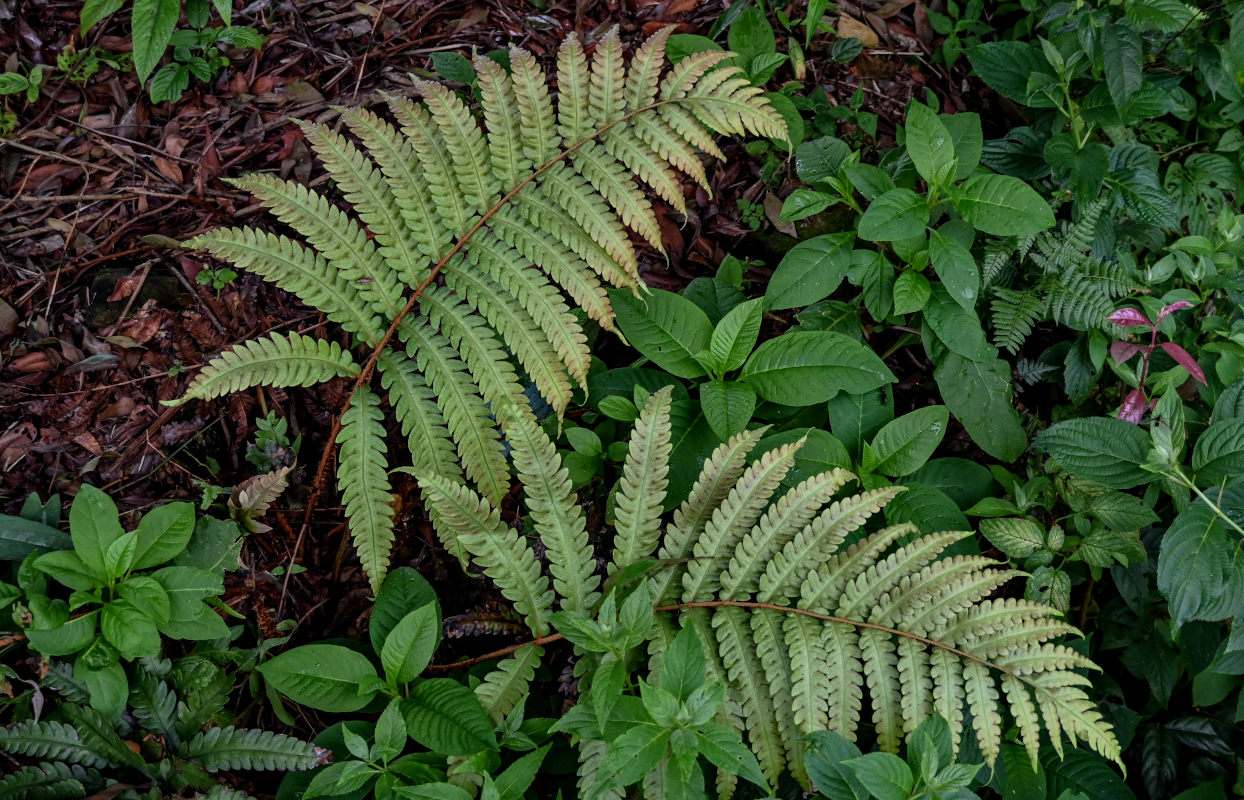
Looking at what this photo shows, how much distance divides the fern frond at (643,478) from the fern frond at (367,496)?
2.63 feet

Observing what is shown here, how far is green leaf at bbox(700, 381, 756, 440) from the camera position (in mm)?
3166

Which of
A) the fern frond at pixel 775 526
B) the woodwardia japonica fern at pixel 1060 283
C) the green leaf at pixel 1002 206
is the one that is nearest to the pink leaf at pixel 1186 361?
the woodwardia japonica fern at pixel 1060 283

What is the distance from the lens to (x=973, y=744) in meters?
2.94

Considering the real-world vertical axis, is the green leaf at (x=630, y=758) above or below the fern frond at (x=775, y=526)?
below

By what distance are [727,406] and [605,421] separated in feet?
1.77

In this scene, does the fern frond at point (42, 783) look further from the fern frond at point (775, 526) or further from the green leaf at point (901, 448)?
the green leaf at point (901, 448)

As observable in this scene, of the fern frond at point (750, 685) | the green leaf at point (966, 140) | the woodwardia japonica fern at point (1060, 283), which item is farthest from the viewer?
the green leaf at point (966, 140)

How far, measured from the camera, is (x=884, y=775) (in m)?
2.40

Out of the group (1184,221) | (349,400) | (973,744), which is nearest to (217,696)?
(349,400)

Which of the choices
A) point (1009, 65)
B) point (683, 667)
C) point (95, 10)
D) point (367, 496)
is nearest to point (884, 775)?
point (683, 667)

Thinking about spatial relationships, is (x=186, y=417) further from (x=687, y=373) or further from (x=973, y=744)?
(x=973, y=744)

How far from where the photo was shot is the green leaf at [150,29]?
3.34 meters

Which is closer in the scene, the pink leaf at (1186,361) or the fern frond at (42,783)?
the fern frond at (42,783)

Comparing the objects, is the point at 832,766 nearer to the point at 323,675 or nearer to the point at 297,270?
the point at 323,675
